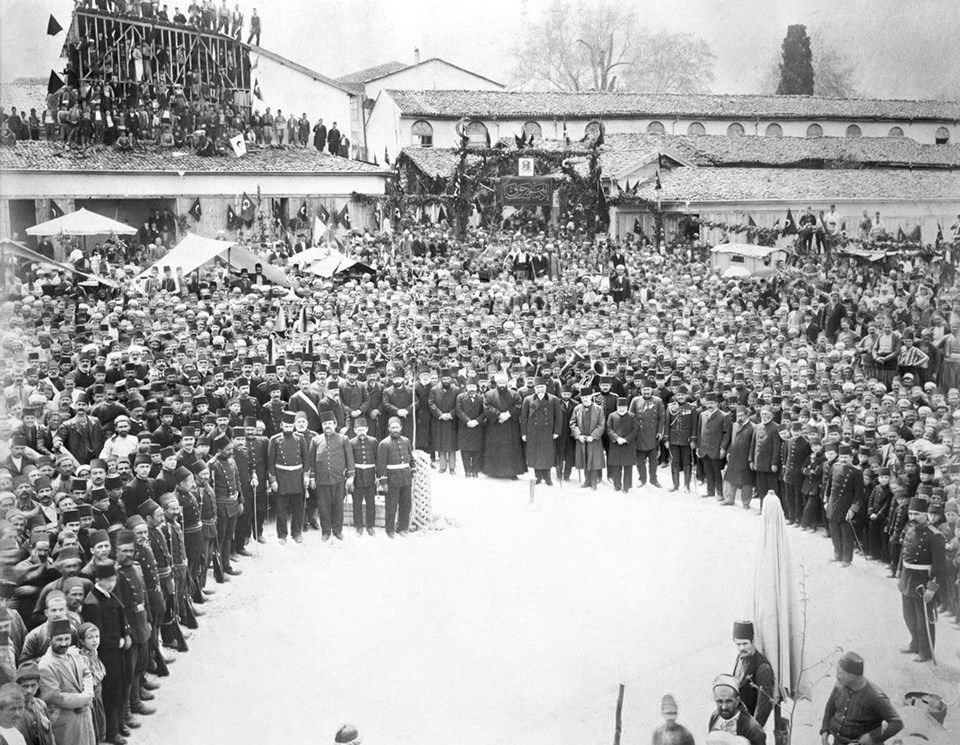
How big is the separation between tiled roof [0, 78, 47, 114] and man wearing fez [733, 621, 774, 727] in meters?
4.76

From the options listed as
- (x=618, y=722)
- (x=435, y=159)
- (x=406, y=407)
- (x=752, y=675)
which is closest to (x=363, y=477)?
(x=406, y=407)

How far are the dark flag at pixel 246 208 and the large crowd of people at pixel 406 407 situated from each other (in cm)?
27

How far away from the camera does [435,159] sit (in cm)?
674

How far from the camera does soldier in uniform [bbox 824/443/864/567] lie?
616cm

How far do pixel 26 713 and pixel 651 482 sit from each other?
405cm

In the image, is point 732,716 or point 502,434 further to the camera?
point 502,434

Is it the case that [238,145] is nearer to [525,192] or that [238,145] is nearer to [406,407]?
[525,192]

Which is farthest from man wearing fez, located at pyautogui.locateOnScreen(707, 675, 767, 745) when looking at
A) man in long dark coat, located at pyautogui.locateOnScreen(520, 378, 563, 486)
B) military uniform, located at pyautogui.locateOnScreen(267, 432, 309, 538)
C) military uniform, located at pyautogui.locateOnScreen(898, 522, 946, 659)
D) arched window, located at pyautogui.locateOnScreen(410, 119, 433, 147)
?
arched window, located at pyautogui.locateOnScreen(410, 119, 433, 147)

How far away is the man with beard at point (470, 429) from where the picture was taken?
717 centimetres

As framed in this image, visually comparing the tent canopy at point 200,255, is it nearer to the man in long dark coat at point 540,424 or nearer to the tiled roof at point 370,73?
the tiled roof at point 370,73

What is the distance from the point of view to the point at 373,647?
5574mm

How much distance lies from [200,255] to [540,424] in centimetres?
291

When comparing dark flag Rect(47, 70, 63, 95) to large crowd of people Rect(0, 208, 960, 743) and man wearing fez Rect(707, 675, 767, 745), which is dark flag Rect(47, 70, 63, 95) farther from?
man wearing fez Rect(707, 675, 767, 745)

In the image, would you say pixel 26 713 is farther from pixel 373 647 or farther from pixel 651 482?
pixel 651 482
